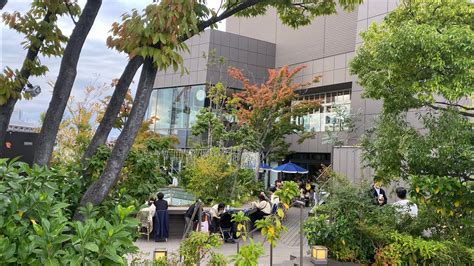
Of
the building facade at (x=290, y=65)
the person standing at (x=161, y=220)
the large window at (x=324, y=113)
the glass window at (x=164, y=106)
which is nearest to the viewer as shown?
the person standing at (x=161, y=220)

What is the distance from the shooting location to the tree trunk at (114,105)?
376 centimetres

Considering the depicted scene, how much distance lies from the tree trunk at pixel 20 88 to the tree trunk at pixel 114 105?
1.06 m

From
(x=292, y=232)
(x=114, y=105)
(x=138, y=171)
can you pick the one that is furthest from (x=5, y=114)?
(x=292, y=232)

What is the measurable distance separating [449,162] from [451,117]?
67 cm

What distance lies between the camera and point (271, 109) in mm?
22359

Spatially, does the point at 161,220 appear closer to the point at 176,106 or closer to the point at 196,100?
the point at 196,100

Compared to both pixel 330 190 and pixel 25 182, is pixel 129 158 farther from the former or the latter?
pixel 330 190

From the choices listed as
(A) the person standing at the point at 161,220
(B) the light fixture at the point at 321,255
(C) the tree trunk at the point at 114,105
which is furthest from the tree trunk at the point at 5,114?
(A) the person standing at the point at 161,220

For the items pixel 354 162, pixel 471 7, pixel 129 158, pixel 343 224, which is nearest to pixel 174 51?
pixel 129 158

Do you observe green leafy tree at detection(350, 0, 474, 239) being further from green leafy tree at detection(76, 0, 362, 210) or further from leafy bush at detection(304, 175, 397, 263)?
green leafy tree at detection(76, 0, 362, 210)

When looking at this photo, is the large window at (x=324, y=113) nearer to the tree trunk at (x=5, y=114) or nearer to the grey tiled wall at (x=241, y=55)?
the grey tiled wall at (x=241, y=55)

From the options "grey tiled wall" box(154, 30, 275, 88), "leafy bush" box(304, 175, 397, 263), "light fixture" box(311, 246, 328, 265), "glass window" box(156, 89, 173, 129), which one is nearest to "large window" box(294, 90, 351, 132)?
"grey tiled wall" box(154, 30, 275, 88)

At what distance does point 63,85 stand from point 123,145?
1.10m

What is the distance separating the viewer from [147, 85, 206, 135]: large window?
2981cm
